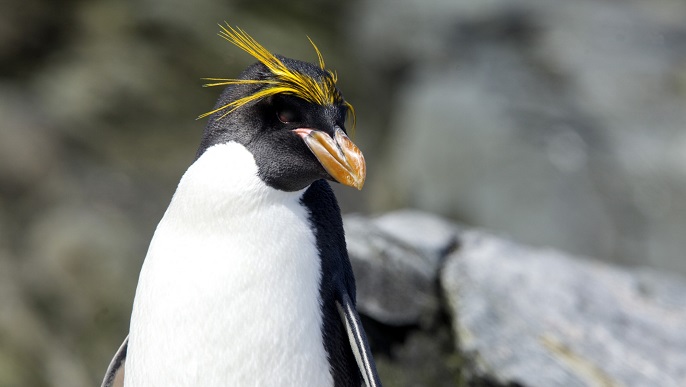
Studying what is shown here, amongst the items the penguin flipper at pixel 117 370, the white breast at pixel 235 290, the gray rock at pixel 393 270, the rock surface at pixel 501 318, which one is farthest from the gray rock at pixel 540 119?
the white breast at pixel 235 290

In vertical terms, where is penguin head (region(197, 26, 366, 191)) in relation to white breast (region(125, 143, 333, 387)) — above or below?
above

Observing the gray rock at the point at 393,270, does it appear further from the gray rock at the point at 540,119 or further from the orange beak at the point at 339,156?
the gray rock at the point at 540,119

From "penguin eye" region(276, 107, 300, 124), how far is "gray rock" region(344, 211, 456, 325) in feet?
3.24

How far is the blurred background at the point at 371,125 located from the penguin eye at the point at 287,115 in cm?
373

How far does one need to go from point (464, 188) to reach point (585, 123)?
885 millimetres

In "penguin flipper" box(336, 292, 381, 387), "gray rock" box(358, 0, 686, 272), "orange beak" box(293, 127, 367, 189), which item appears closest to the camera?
"orange beak" box(293, 127, 367, 189)

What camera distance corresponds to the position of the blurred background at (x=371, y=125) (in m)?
5.08

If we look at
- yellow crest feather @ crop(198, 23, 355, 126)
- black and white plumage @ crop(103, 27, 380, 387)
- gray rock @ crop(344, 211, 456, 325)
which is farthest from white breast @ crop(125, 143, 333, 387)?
gray rock @ crop(344, 211, 456, 325)

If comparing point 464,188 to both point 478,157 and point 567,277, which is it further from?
point 567,277

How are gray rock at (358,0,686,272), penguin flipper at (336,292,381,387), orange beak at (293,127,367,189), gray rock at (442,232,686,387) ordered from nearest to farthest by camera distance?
orange beak at (293,127,367,189), penguin flipper at (336,292,381,387), gray rock at (442,232,686,387), gray rock at (358,0,686,272)

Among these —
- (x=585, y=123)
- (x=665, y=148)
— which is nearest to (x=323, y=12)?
(x=585, y=123)

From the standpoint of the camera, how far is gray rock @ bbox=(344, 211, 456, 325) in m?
2.50

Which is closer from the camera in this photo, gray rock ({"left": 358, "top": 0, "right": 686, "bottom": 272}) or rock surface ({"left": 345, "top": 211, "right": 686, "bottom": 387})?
rock surface ({"left": 345, "top": 211, "right": 686, "bottom": 387})

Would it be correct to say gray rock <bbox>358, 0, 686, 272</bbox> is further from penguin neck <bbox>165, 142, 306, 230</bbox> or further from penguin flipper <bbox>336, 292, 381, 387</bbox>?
penguin neck <bbox>165, 142, 306, 230</bbox>
